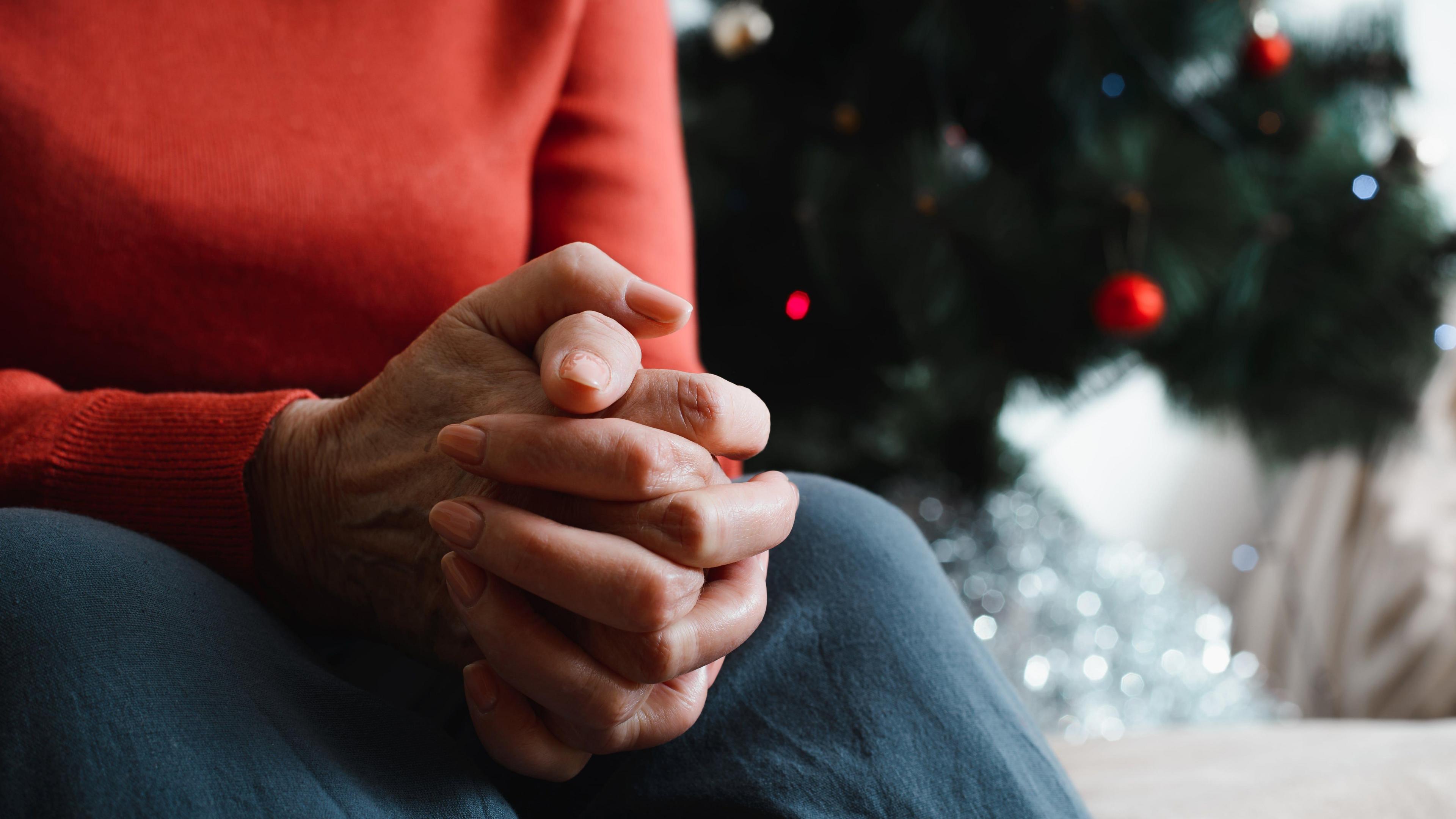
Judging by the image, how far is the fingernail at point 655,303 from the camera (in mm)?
363

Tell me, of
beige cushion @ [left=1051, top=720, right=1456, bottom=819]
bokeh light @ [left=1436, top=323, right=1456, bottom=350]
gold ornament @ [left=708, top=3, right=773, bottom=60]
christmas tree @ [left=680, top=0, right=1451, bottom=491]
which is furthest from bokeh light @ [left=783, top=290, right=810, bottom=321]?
bokeh light @ [left=1436, top=323, right=1456, bottom=350]

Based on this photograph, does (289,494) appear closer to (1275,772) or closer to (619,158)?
(619,158)

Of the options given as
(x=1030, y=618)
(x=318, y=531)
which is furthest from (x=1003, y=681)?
(x=1030, y=618)

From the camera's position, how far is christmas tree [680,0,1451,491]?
1.03 m

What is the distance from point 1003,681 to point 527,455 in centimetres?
25

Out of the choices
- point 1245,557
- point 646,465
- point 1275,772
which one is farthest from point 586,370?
point 1245,557

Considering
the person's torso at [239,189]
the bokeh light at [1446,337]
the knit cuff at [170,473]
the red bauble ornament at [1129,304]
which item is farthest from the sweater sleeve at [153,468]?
the bokeh light at [1446,337]

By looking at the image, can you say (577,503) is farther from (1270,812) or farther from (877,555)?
(1270,812)

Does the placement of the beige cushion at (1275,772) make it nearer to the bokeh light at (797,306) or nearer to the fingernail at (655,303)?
the fingernail at (655,303)

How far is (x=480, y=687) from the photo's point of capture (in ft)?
1.11

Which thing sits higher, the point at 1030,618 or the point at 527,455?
the point at 527,455

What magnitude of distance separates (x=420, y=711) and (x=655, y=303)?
8.6 inches

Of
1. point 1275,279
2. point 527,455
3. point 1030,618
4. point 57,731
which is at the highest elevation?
point 1275,279

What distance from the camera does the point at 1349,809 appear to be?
0.54 metres
